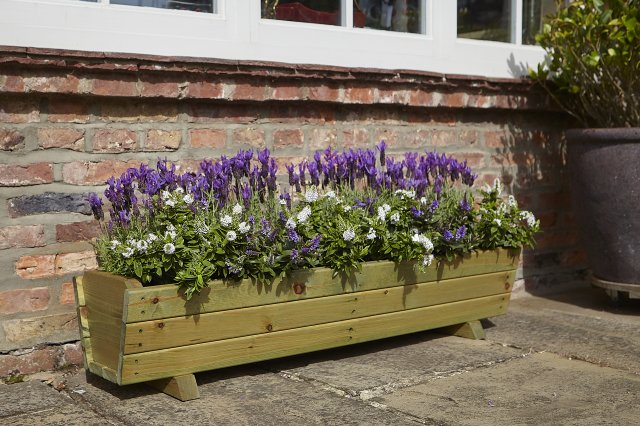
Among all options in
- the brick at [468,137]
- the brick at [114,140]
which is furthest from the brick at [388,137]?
the brick at [114,140]

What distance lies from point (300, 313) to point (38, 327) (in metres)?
1.00

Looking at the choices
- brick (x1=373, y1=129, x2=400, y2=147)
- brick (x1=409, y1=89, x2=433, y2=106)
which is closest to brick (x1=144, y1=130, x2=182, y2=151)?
brick (x1=373, y1=129, x2=400, y2=147)

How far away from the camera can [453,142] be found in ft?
15.1

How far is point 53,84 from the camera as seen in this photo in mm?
3314

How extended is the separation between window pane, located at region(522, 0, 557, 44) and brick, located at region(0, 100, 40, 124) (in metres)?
2.80

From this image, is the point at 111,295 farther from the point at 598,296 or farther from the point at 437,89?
the point at 598,296

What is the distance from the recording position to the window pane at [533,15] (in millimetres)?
4965

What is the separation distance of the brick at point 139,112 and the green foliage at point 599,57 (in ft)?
6.69

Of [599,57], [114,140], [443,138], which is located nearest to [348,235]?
[114,140]

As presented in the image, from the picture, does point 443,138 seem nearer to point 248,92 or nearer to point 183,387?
point 248,92

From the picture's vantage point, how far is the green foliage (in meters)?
4.28

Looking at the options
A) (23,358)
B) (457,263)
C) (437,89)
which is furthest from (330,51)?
(23,358)

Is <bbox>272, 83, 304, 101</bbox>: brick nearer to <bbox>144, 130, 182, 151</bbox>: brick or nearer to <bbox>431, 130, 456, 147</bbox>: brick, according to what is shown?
<bbox>144, 130, 182, 151</bbox>: brick

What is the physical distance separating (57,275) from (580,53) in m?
2.75
